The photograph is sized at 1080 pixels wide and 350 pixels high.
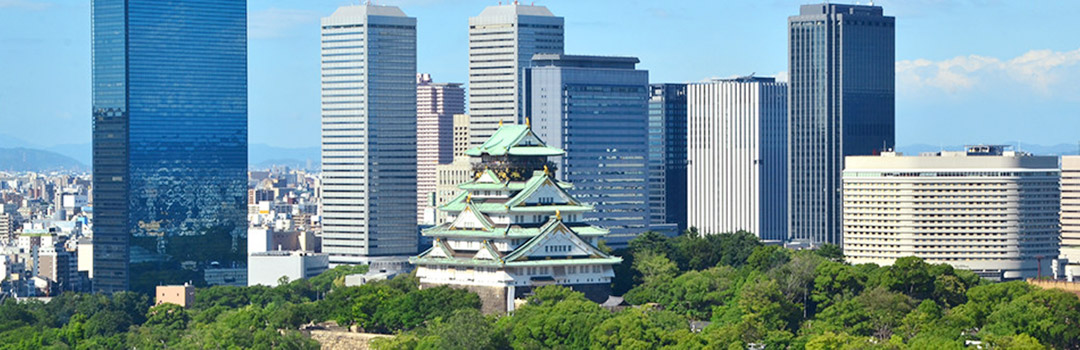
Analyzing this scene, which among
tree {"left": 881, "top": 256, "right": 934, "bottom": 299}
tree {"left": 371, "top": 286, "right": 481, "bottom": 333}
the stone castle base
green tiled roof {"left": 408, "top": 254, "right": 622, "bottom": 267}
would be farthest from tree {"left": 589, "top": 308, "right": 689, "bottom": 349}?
tree {"left": 881, "top": 256, "right": 934, "bottom": 299}

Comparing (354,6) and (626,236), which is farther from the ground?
(354,6)

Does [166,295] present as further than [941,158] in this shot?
No

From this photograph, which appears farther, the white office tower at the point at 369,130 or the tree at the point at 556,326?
the white office tower at the point at 369,130

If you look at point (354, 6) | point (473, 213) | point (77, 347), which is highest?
point (354, 6)

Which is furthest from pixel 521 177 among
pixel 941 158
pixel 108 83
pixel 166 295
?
pixel 108 83

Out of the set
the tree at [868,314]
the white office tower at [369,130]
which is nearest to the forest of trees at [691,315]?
the tree at [868,314]

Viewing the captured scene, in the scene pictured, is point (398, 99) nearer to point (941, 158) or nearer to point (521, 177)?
point (941, 158)

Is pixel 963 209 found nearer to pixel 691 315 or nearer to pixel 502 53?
pixel 502 53

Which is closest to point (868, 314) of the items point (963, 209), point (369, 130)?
point (963, 209)

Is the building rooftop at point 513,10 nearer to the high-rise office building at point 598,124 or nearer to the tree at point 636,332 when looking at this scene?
the high-rise office building at point 598,124
